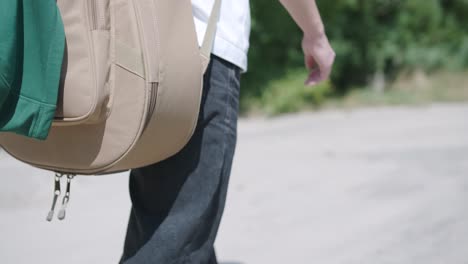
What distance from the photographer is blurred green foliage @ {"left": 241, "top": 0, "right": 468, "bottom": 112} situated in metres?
10.2

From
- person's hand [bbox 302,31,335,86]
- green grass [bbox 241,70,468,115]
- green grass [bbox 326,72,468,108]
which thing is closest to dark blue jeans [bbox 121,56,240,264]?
person's hand [bbox 302,31,335,86]

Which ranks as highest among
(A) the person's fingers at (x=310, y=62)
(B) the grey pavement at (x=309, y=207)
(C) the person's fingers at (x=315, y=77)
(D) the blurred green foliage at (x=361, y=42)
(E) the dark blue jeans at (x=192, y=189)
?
(A) the person's fingers at (x=310, y=62)

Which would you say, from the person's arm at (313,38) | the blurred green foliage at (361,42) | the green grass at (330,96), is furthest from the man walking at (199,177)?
the blurred green foliage at (361,42)

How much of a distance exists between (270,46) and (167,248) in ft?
29.8

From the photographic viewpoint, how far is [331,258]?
131 inches

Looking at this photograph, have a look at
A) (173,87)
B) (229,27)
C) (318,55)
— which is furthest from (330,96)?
(173,87)

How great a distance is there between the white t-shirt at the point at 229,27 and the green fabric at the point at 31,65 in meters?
0.34

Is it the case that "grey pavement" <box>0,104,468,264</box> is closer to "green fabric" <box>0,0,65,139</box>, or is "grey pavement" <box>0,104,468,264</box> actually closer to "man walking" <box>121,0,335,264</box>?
"man walking" <box>121,0,335,264</box>

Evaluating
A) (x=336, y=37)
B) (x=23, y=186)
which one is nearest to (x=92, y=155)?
(x=23, y=186)

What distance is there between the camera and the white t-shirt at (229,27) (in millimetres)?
1563

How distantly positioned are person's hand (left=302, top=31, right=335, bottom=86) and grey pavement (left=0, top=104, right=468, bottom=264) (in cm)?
152

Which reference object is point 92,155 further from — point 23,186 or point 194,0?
point 23,186

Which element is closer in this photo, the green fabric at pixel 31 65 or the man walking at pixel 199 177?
the green fabric at pixel 31 65

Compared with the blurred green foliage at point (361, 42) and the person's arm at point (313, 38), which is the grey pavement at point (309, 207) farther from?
the blurred green foliage at point (361, 42)
